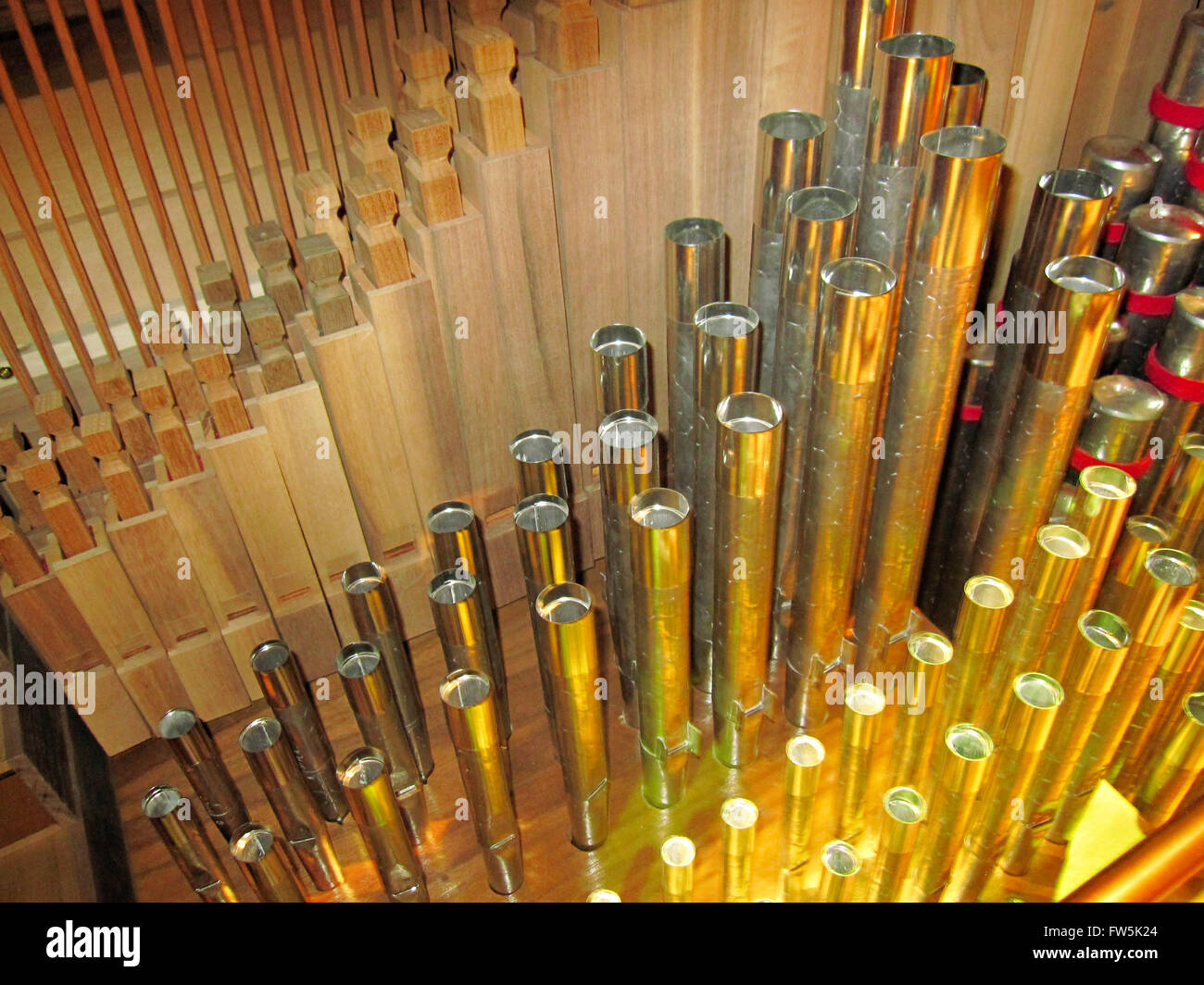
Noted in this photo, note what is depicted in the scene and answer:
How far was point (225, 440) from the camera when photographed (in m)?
1.50

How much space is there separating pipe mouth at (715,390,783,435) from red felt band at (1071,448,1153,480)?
0.57 m

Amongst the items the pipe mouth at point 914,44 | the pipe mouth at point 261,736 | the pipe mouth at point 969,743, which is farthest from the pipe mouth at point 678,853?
the pipe mouth at point 914,44

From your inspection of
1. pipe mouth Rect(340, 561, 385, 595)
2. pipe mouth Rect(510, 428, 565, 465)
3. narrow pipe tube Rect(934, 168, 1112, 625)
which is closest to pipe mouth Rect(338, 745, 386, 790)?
pipe mouth Rect(340, 561, 385, 595)

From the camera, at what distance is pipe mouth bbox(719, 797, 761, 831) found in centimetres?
131

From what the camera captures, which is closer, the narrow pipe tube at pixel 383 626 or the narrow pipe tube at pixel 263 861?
the narrow pipe tube at pixel 263 861

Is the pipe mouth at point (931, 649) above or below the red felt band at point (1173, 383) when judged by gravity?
below

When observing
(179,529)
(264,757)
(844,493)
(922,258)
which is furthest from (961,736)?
(179,529)

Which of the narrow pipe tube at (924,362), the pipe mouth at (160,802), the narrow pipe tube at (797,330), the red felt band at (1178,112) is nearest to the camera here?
the narrow pipe tube at (924,362)

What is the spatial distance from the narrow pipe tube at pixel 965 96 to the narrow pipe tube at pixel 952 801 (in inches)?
33.5

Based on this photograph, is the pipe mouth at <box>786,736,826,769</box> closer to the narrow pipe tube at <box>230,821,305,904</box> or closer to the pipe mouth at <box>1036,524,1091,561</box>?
the pipe mouth at <box>1036,524,1091,561</box>

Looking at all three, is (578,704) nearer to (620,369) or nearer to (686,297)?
(620,369)

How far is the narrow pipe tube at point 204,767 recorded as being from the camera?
4.68 feet

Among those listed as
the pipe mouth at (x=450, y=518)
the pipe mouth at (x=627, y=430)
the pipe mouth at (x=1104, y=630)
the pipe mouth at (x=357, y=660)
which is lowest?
the pipe mouth at (x=357, y=660)

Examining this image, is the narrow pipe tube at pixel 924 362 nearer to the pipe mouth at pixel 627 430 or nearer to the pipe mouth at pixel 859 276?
the pipe mouth at pixel 859 276
